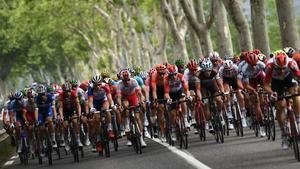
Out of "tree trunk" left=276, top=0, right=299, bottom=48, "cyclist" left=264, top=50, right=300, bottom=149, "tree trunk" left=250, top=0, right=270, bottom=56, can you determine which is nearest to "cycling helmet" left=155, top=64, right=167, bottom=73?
"cyclist" left=264, top=50, right=300, bottom=149

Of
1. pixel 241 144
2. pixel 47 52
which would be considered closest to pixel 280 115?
pixel 241 144

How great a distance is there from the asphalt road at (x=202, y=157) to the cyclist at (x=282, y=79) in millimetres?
625

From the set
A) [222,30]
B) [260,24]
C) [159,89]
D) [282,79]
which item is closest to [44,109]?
[159,89]

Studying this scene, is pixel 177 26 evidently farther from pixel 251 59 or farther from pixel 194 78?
pixel 251 59

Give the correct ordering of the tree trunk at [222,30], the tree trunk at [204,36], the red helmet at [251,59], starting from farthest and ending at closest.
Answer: the tree trunk at [204,36] < the tree trunk at [222,30] < the red helmet at [251,59]

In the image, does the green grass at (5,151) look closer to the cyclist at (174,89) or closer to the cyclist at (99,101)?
the cyclist at (99,101)

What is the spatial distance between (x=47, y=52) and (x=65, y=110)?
69360 mm

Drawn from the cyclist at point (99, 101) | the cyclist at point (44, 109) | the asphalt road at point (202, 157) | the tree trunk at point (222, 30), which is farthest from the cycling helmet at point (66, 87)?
the tree trunk at point (222, 30)

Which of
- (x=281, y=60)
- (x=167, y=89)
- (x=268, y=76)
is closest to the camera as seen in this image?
(x=281, y=60)

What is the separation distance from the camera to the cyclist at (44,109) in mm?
19453

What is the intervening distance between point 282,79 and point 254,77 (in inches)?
144

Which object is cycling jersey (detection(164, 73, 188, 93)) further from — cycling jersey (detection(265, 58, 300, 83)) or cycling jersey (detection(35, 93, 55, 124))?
cycling jersey (detection(265, 58, 300, 83))

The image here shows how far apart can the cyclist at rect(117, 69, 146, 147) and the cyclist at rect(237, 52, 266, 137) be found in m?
2.22

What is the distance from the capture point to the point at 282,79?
43.7 feet
